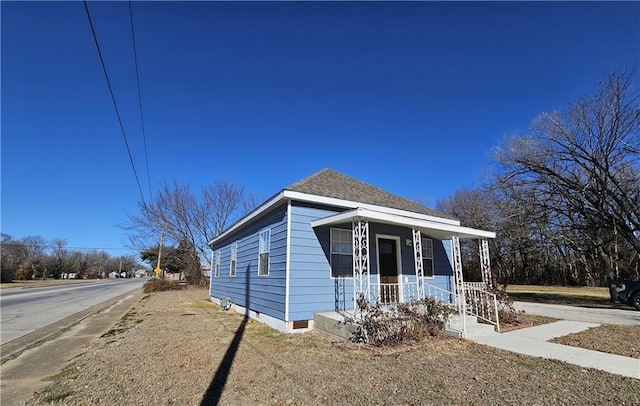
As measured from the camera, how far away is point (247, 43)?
1052cm

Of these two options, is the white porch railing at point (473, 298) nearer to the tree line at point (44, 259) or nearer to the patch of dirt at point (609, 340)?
the patch of dirt at point (609, 340)

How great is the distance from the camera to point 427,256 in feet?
35.1

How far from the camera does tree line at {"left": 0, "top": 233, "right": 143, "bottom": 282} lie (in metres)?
50.6

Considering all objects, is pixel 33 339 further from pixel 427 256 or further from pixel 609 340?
pixel 609 340

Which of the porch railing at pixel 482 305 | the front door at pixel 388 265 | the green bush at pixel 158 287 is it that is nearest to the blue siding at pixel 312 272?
the front door at pixel 388 265

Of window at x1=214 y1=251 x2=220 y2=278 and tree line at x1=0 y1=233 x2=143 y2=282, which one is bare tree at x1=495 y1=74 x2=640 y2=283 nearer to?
window at x1=214 y1=251 x2=220 y2=278

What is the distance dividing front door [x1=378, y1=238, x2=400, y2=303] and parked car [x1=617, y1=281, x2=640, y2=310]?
9882 mm

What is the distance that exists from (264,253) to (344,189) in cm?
319

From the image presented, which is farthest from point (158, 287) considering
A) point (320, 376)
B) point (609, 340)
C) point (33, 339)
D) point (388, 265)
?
point (609, 340)

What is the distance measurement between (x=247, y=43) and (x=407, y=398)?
35.6 ft

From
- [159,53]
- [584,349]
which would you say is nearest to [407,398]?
[584,349]

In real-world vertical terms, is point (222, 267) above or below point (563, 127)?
below

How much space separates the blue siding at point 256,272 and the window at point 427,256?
5126 millimetres

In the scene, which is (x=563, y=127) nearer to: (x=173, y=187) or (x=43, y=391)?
(x=43, y=391)
